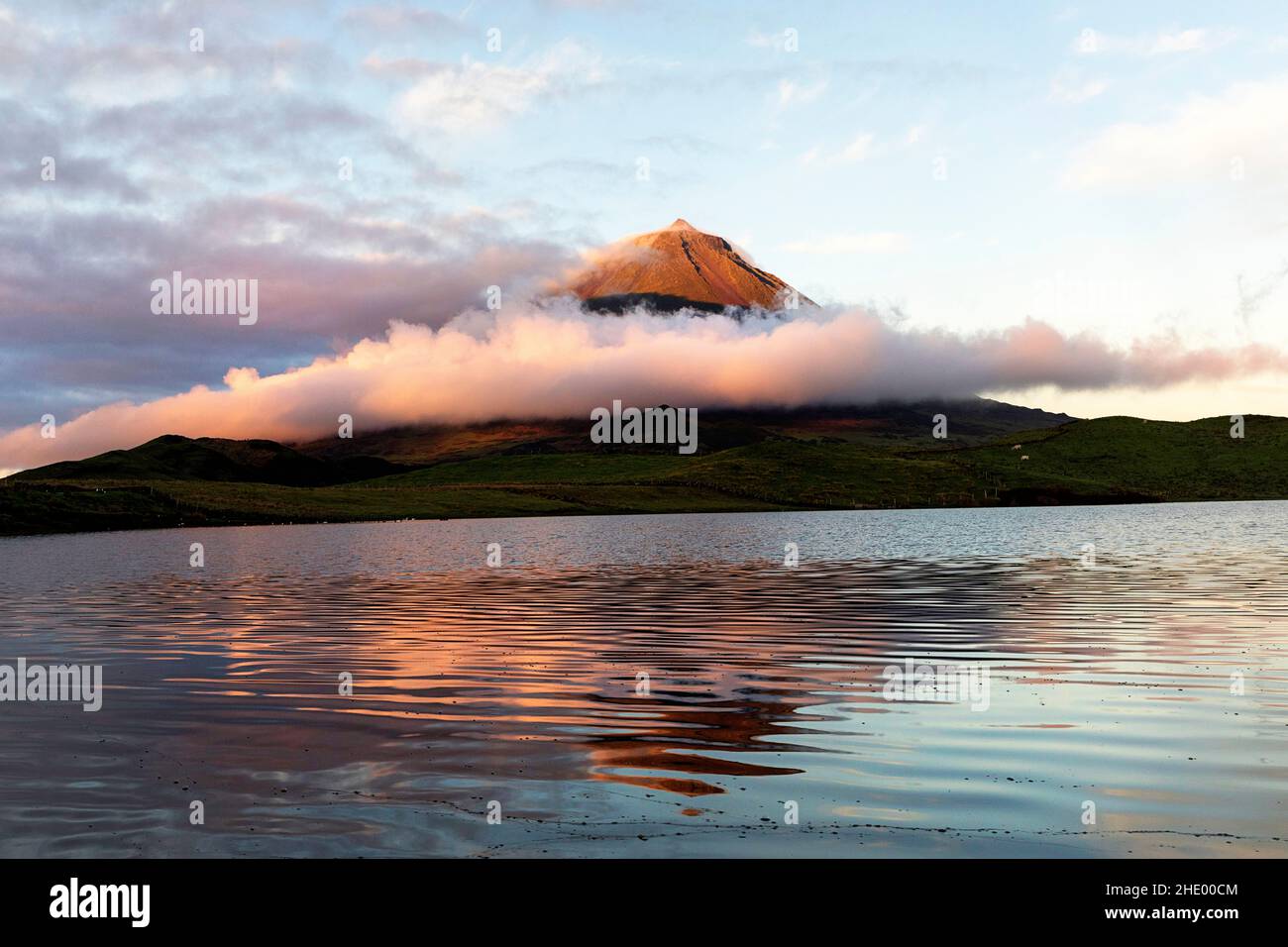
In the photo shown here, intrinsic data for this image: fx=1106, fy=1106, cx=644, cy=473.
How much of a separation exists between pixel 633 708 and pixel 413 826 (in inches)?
343

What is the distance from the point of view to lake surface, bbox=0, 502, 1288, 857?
13914 mm

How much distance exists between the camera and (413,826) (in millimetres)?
14258

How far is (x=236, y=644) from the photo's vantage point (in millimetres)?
34812

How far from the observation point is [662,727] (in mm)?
20578

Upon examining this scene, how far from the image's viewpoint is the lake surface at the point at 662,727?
1391 cm
